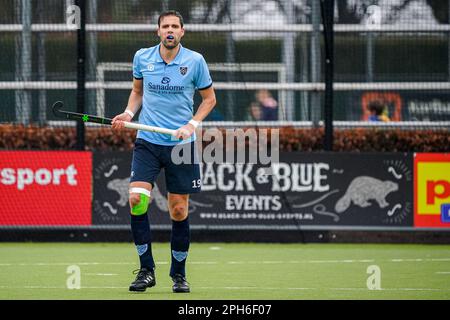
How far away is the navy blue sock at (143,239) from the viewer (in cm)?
917

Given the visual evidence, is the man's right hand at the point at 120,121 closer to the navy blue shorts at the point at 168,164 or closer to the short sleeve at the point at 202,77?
the navy blue shorts at the point at 168,164

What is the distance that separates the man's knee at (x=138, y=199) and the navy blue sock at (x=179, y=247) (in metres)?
0.35

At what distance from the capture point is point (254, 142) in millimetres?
15523

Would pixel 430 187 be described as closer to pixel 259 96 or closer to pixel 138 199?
pixel 259 96

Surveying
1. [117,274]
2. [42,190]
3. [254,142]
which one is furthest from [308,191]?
[117,274]

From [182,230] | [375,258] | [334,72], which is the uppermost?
[334,72]

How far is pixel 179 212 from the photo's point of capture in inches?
368

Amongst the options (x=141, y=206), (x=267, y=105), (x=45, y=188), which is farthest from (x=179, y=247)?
(x=267, y=105)

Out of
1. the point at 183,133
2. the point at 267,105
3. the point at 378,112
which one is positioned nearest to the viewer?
the point at 183,133

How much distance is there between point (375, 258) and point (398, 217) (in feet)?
7.65

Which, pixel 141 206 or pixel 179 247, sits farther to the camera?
pixel 179 247

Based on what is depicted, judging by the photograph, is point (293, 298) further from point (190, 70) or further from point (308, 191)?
point (308, 191)

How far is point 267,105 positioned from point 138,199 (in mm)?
7204

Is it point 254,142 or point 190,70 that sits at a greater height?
point 190,70
